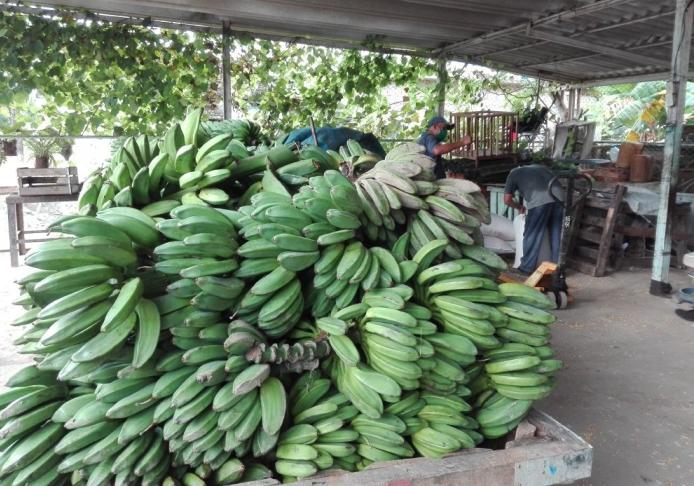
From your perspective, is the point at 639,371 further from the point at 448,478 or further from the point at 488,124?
the point at 488,124

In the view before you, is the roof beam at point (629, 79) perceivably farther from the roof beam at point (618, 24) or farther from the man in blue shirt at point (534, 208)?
the man in blue shirt at point (534, 208)

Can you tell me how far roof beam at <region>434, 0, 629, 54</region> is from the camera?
545 centimetres

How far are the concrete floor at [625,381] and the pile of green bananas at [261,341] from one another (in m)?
1.41

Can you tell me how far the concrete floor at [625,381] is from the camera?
262 cm

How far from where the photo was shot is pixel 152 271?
1.57m

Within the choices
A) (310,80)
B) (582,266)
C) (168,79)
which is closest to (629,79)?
(582,266)

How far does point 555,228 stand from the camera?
20.1 feet

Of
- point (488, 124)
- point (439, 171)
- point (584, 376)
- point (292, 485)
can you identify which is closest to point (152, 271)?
point (292, 485)

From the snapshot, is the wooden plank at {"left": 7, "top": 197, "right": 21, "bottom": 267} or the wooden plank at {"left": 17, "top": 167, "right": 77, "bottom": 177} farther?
the wooden plank at {"left": 7, "top": 197, "right": 21, "bottom": 267}

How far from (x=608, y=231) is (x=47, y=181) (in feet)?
23.2

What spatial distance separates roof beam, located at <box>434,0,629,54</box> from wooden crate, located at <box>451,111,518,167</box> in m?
1.08

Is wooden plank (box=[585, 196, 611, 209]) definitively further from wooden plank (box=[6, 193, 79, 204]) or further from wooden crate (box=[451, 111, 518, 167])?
wooden plank (box=[6, 193, 79, 204])

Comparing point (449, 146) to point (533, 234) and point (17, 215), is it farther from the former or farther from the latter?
point (17, 215)

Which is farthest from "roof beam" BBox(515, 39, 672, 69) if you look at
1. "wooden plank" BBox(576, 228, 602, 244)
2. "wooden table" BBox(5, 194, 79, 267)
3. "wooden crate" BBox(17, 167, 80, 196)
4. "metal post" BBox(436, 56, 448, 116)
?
"wooden table" BBox(5, 194, 79, 267)
